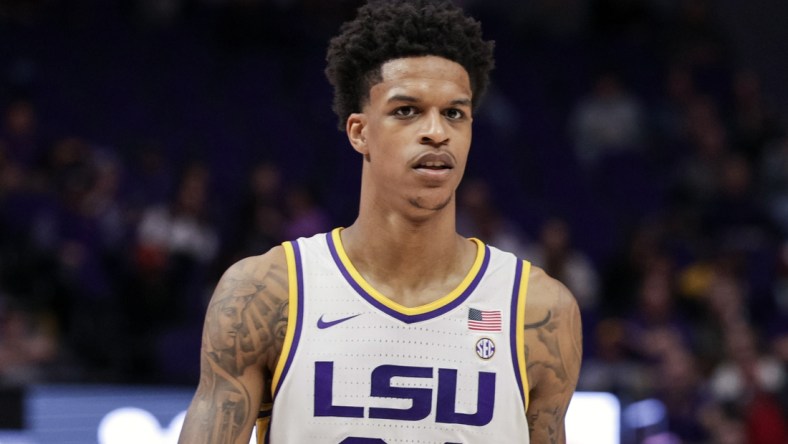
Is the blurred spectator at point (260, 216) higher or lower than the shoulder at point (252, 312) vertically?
higher

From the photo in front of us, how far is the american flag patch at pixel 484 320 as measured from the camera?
11.2 feet

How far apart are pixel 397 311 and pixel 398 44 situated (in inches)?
27.4

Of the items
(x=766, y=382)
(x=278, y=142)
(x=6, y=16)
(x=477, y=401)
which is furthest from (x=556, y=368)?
(x=6, y=16)

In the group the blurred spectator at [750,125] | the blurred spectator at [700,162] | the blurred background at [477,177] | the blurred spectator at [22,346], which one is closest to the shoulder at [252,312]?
the blurred background at [477,177]

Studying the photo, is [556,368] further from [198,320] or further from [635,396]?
[198,320]

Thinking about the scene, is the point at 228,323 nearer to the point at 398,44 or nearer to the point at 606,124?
the point at 398,44

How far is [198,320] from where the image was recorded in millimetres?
9234

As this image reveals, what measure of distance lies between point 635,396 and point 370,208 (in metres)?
5.04

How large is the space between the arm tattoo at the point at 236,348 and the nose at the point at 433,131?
0.54 m

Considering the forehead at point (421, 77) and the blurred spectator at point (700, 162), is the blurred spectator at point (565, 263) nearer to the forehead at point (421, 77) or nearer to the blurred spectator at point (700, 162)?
the blurred spectator at point (700, 162)

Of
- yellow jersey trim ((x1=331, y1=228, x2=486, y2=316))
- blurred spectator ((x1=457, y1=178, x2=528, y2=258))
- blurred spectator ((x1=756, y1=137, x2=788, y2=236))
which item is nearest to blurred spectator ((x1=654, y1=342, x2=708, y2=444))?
blurred spectator ((x1=457, y1=178, x2=528, y2=258))

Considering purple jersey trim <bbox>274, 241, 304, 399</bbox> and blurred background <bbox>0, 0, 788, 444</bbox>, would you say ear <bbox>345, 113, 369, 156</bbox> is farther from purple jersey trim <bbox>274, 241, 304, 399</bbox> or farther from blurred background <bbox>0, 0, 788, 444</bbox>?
blurred background <bbox>0, 0, 788, 444</bbox>

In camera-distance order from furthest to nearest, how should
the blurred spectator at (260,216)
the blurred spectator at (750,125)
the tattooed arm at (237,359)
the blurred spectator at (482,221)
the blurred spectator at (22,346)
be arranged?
the blurred spectator at (750,125) → the blurred spectator at (482,221) → the blurred spectator at (260,216) → the blurred spectator at (22,346) → the tattooed arm at (237,359)

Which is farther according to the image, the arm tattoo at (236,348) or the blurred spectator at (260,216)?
the blurred spectator at (260,216)
